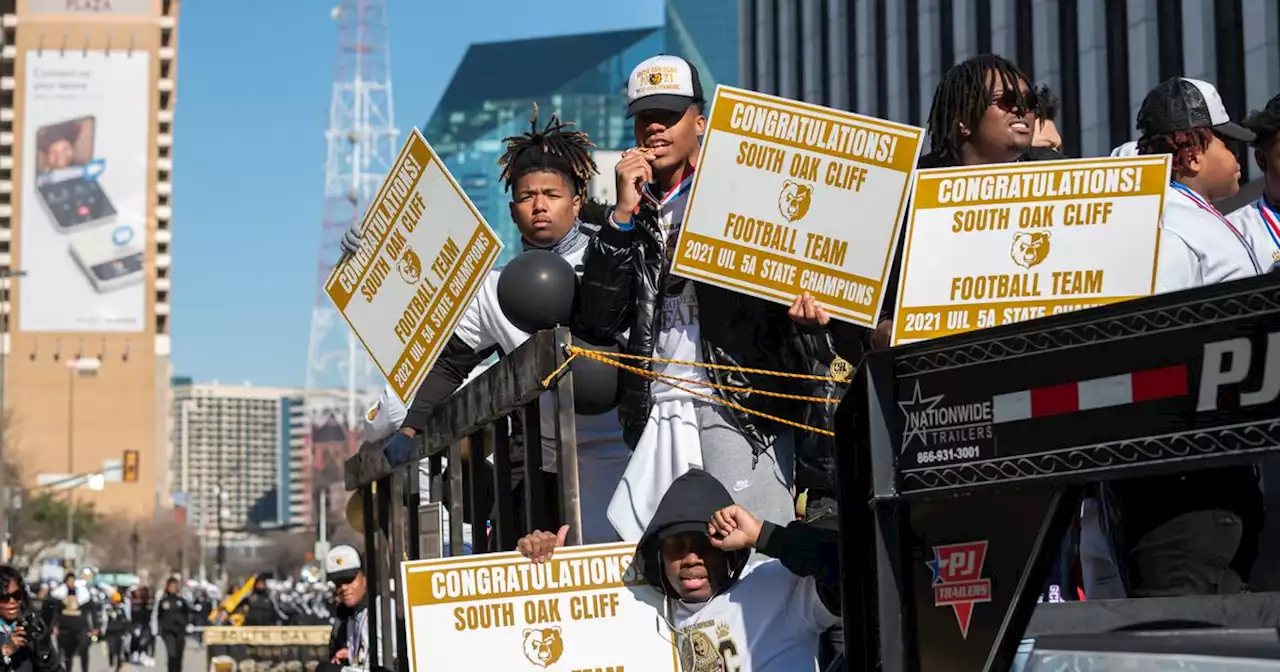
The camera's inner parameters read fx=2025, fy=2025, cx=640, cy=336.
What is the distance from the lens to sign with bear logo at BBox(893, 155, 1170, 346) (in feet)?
16.3

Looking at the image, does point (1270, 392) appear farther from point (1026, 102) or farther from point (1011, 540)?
point (1026, 102)

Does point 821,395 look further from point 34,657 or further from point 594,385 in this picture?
point 34,657

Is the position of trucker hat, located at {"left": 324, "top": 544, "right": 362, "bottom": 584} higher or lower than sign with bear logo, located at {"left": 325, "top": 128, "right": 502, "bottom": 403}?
lower

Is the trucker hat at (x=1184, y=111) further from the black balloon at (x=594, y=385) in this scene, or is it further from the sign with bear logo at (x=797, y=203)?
the black balloon at (x=594, y=385)

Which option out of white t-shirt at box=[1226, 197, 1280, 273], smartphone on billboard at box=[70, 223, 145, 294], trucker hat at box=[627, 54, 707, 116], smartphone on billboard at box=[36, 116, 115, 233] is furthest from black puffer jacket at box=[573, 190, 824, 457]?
smartphone on billboard at box=[70, 223, 145, 294]

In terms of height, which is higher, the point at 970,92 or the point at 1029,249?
the point at 970,92

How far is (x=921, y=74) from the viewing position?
49.5 meters

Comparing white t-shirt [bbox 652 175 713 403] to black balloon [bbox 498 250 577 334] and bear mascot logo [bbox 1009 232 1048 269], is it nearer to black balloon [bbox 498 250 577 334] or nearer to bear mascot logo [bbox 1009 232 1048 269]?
black balloon [bbox 498 250 577 334]

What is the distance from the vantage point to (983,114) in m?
5.36

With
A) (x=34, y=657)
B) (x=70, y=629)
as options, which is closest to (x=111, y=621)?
(x=70, y=629)

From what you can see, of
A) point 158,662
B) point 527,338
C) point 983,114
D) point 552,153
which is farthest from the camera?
point 158,662

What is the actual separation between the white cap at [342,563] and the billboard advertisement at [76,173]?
14219 cm

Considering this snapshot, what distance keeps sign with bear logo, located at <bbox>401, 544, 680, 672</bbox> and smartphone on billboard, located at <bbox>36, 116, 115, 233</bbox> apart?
491ft

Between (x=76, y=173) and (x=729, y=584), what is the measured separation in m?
151
